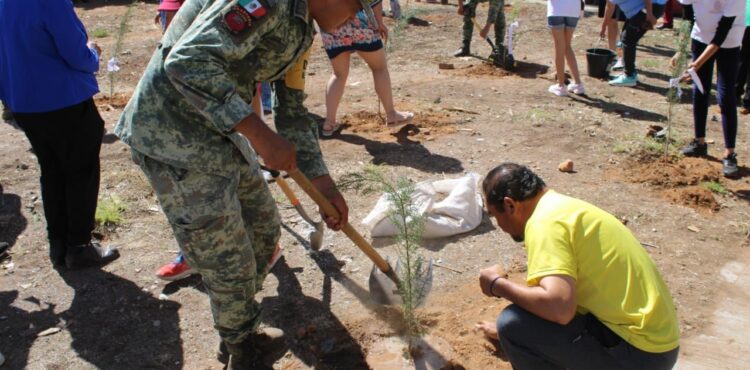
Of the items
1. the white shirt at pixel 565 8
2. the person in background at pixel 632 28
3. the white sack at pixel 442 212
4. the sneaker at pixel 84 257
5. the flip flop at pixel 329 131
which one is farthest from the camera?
the person in background at pixel 632 28

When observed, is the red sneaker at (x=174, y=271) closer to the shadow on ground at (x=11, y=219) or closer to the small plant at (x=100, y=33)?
the shadow on ground at (x=11, y=219)

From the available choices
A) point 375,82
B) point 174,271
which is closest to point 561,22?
point 375,82

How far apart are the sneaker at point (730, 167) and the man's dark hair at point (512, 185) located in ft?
11.4

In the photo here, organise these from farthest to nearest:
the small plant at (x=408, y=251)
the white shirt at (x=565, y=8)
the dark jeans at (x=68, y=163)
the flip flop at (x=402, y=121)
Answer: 1. the white shirt at (x=565, y=8)
2. the flip flop at (x=402, y=121)
3. the dark jeans at (x=68, y=163)
4. the small plant at (x=408, y=251)

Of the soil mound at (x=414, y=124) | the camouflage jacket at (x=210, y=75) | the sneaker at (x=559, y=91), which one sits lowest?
the sneaker at (x=559, y=91)

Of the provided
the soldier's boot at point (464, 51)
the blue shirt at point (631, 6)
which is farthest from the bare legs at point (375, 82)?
the soldier's boot at point (464, 51)

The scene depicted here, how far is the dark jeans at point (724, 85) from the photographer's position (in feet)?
16.9

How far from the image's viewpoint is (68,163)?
3.94 meters

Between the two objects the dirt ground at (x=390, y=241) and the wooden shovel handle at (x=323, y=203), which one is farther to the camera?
the dirt ground at (x=390, y=241)

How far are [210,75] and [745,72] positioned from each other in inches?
271

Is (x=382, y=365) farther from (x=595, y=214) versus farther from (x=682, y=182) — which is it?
(x=682, y=182)

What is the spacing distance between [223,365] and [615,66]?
291 inches

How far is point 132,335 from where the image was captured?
351 cm

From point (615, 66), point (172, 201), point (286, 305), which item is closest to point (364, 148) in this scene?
point (286, 305)
